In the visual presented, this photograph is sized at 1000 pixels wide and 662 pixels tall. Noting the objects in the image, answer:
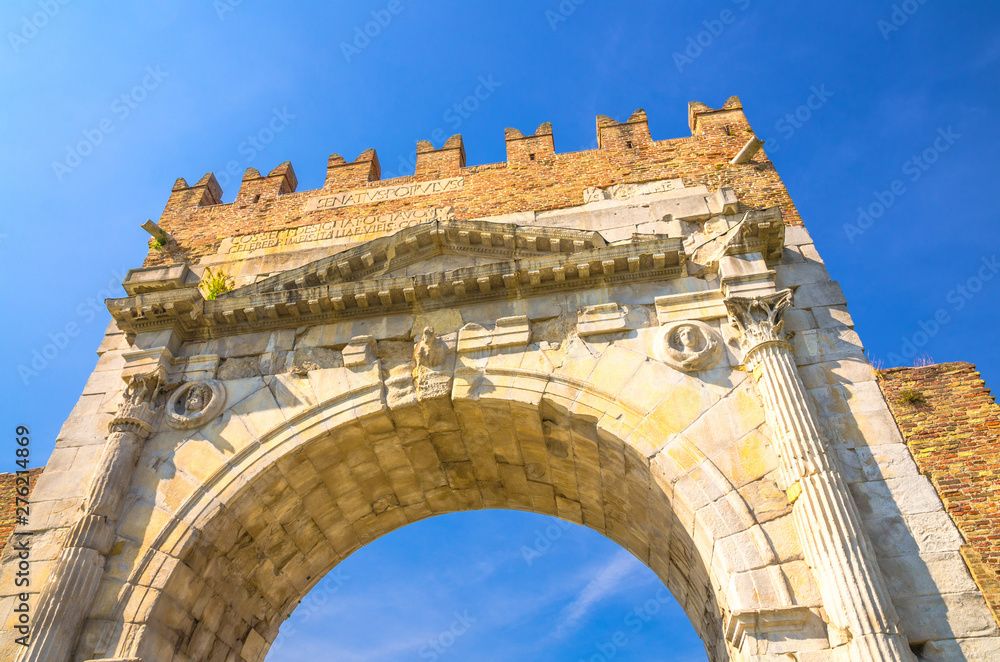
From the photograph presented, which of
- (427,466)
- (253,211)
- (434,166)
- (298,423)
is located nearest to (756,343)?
(427,466)

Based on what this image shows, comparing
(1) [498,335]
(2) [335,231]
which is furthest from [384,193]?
(1) [498,335]

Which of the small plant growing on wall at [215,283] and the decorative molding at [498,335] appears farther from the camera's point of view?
the small plant growing on wall at [215,283]

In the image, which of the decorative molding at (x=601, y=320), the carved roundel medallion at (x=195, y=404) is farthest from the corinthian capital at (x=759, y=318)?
the carved roundel medallion at (x=195, y=404)

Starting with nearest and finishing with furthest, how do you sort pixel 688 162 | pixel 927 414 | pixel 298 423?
pixel 927 414 → pixel 298 423 → pixel 688 162

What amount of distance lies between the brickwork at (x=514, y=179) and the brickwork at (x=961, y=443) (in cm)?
369

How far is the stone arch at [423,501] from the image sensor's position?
6.80 meters

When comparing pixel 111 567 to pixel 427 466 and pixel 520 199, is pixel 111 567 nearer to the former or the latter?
pixel 427 466

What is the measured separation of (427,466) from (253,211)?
5.88 meters

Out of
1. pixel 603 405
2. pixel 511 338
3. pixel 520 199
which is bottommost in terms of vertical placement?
pixel 603 405

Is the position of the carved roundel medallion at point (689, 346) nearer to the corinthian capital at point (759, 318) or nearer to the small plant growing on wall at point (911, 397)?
the corinthian capital at point (759, 318)

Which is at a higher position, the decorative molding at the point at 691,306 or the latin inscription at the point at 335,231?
the latin inscription at the point at 335,231

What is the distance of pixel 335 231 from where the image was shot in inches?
445

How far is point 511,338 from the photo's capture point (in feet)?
27.4

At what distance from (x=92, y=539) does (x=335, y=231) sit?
19.0 ft
